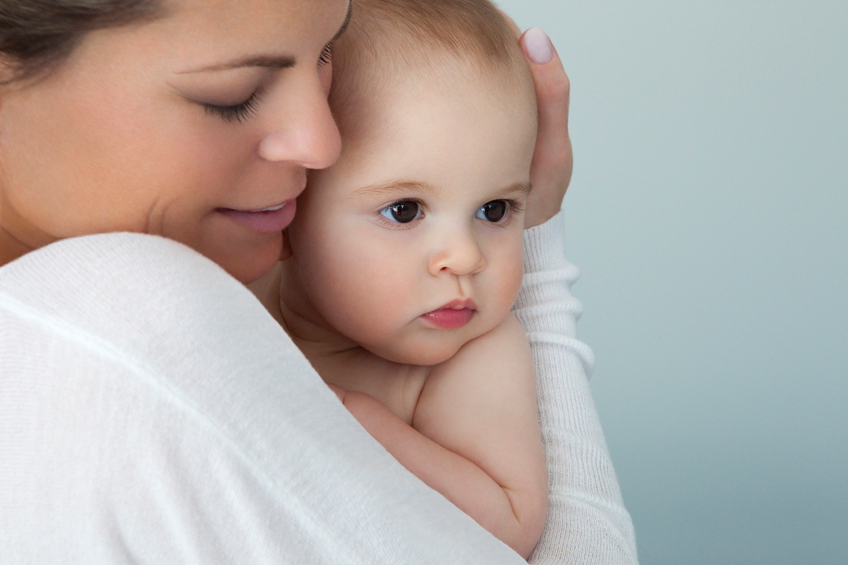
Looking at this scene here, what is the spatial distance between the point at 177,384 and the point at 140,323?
0.06m

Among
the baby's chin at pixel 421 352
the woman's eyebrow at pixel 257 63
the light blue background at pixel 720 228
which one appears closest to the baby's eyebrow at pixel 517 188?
the baby's chin at pixel 421 352

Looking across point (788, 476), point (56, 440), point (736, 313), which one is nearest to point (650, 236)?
point (736, 313)

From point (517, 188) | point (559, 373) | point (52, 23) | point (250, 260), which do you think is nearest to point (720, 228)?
point (559, 373)

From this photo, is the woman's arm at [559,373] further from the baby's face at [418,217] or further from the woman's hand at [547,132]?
the baby's face at [418,217]

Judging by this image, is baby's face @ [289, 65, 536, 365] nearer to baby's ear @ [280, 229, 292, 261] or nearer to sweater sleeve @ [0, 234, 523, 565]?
baby's ear @ [280, 229, 292, 261]

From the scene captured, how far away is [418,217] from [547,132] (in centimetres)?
40

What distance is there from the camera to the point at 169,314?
0.70 m

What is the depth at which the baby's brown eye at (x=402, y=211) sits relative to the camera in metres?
1.15

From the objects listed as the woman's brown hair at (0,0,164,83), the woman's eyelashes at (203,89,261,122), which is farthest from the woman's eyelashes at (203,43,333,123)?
the woman's brown hair at (0,0,164,83)

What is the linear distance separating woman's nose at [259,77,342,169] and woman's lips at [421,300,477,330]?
0.32 metres

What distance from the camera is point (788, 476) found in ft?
10.6

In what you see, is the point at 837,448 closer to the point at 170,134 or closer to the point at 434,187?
the point at 434,187

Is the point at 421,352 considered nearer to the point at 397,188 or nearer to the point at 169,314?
the point at 397,188

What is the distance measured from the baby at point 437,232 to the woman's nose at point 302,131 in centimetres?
19
